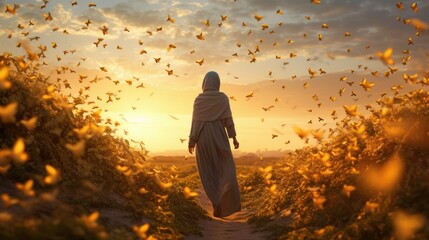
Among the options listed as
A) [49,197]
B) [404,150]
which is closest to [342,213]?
[404,150]

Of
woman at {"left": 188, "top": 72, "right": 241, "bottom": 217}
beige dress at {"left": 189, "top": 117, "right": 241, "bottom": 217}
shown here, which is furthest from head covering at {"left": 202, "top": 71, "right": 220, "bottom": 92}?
beige dress at {"left": 189, "top": 117, "right": 241, "bottom": 217}

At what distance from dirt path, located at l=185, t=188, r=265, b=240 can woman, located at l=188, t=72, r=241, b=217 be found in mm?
393

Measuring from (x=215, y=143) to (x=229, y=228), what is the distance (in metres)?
2.44

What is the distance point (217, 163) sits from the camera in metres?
10.8

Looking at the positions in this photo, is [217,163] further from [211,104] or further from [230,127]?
[211,104]

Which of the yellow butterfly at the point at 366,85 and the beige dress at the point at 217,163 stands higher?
the yellow butterfly at the point at 366,85

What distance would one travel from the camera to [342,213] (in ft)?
21.6

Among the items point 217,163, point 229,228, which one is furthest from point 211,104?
point 229,228

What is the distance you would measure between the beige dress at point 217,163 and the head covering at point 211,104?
167 mm

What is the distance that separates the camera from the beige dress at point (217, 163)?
10570mm

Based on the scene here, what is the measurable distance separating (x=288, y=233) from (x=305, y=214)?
2.78 ft

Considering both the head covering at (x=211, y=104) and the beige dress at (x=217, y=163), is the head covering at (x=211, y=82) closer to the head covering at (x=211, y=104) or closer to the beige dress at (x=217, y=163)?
the head covering at (x=211, y=104)

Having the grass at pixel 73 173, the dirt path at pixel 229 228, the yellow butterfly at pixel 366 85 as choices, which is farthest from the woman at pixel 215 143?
the yellow butterfly at pixel 366 85

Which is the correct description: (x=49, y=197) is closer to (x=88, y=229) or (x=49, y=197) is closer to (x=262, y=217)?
(x=88, y=229)
